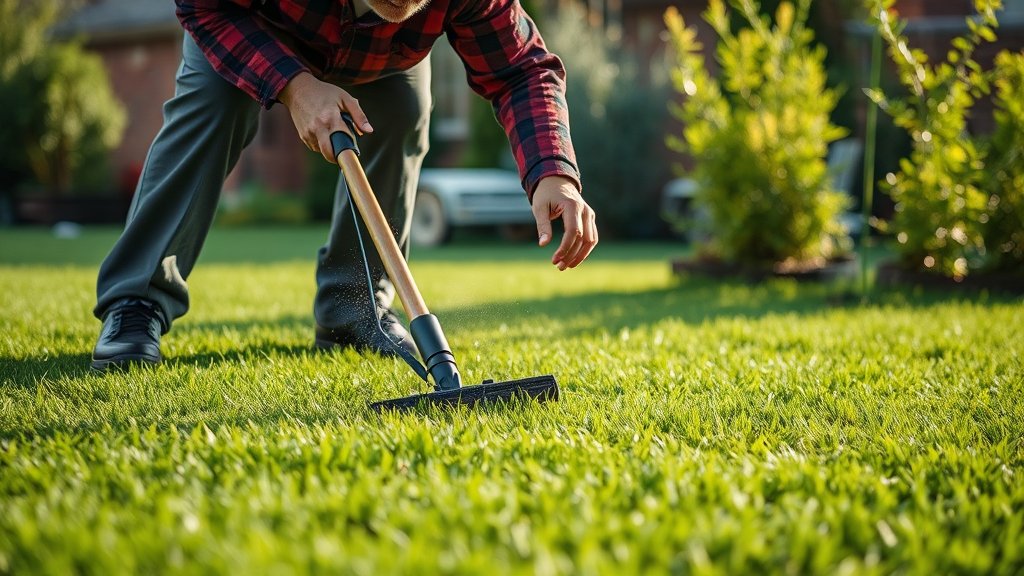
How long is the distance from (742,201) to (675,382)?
11.8ft

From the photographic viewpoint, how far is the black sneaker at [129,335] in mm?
2596

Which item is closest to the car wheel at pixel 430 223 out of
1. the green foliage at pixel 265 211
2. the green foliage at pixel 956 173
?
the green foliage at pixel 265 211

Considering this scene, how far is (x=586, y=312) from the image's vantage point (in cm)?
443

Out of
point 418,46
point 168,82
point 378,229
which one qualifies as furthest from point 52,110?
point 378,229

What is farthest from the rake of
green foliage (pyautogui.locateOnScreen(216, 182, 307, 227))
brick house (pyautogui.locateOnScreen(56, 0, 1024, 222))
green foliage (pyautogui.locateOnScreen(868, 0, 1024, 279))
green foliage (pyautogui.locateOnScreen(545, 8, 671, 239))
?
green foliage (pyautogui.locateOnScreen(216, 182, 307, 227))

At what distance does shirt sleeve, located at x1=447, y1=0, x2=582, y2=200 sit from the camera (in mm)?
2474

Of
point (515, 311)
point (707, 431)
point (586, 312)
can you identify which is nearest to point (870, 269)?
point (586, 312)

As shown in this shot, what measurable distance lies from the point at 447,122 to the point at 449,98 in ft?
1.45

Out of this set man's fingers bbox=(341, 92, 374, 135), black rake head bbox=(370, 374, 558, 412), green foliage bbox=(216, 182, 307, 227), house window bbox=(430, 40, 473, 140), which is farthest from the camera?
house window bbox=(430, 40, 473, 140)

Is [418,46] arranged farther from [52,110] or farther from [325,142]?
[52,110]

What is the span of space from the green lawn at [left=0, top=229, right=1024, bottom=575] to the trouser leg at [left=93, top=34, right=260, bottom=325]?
26 cm

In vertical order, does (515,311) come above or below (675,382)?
below

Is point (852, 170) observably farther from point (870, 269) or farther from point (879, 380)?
point (879, 380)

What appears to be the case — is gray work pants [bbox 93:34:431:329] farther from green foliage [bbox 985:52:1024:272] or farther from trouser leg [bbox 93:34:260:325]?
green foliage [bbox 985:52:1024:272]
